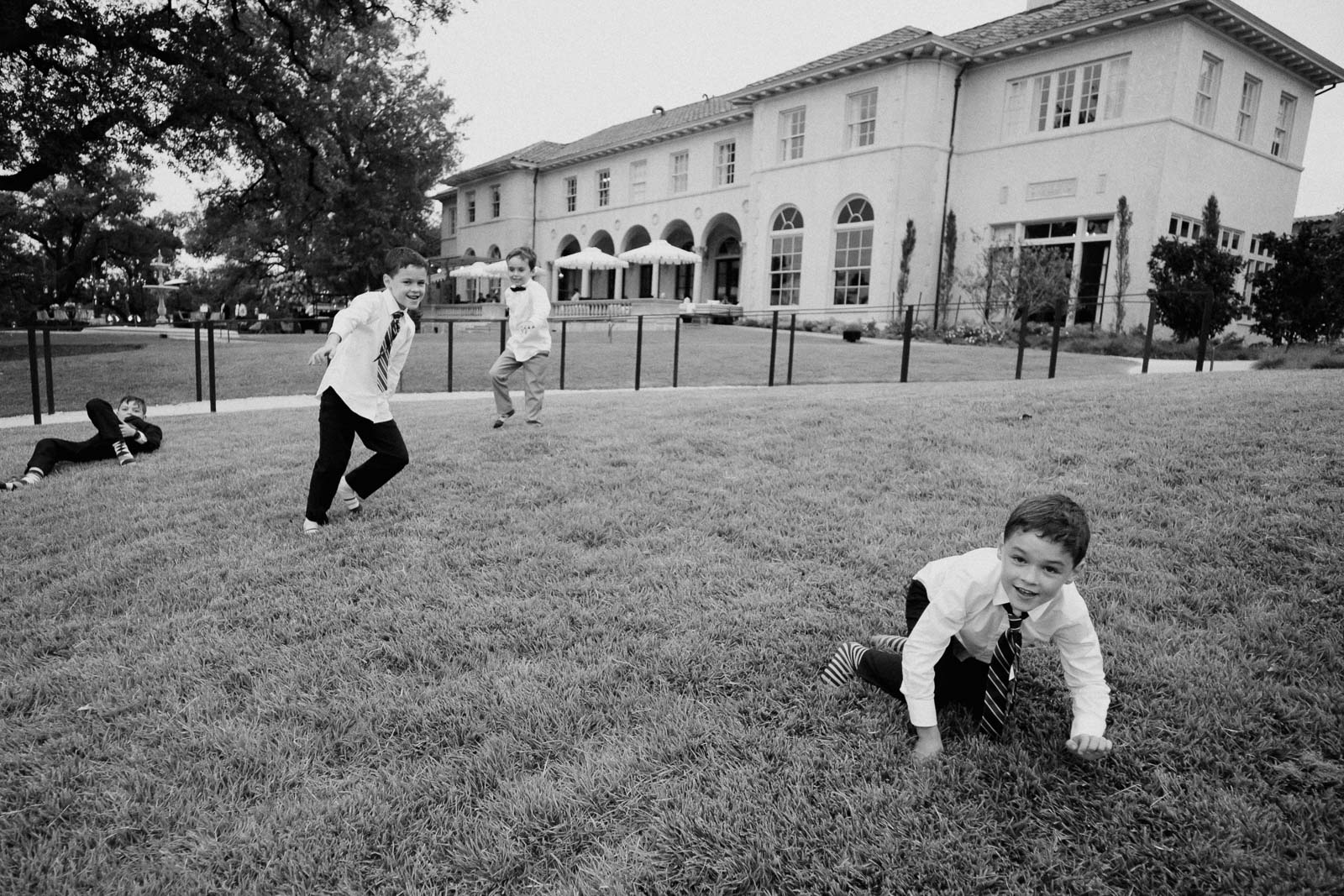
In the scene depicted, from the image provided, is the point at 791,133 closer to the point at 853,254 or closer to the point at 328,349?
the point at 853,254

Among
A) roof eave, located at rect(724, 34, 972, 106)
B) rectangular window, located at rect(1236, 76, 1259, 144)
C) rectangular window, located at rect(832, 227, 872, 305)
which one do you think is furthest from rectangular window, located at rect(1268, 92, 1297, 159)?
rectangular window, located at rect(832, 227, 872, 305)

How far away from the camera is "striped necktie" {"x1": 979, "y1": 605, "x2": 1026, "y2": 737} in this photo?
7.74ft

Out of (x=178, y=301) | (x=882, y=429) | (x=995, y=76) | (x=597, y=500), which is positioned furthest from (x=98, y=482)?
(x=178, y=301)

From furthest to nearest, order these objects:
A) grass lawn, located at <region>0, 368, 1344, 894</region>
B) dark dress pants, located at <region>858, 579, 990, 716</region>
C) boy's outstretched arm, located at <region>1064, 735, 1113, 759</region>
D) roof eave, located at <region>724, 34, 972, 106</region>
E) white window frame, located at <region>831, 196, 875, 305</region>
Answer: white window frame, located at <region>831, 196, 875, 305</region> < roof eave, located at <region>724, 34, 972, 106</region> < dark dress pants, located at <region>858, 579, 990, 716</region> < boy's outstretched arm, located at <region>1064, 735, 1113, 759</region> < grass lawn, located at <region>0, 368, 1344, 894</region>

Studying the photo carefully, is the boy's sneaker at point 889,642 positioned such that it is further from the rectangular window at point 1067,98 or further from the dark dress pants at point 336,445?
the rectangular window at point 1067,98

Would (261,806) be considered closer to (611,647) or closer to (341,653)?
A: (341,653)

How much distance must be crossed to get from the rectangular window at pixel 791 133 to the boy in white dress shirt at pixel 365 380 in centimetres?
2355

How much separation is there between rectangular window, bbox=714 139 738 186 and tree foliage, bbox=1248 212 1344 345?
1710 cm

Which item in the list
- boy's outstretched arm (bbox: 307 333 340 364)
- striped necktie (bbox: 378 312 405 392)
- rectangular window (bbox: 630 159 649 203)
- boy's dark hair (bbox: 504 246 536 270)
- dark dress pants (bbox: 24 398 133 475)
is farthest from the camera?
rectangular window (bbox: 630 159 649 203)

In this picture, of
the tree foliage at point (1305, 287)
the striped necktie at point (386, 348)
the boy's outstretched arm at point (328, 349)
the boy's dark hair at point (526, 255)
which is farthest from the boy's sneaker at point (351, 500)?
the tree foliage at point (1305, 287)

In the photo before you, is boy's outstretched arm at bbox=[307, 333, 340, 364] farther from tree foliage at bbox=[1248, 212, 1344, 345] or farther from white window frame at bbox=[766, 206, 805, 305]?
white window frame at bbox=[766, 206, 805, 305]

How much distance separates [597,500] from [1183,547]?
3043 millimetres

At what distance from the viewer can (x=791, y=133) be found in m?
26.2

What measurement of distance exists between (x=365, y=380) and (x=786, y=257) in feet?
77.5
